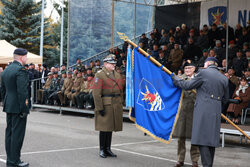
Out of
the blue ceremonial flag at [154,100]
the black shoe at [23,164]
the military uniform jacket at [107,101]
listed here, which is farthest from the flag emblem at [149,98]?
the black shoe at [23,164]

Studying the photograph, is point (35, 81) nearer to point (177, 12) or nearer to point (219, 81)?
point (177, 12)

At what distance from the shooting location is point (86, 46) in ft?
74.8

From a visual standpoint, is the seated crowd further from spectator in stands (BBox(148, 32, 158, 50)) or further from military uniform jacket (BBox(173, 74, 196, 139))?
military uniform jacket (BBox(173, 74, 196, 139))

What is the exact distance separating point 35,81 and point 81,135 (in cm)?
990

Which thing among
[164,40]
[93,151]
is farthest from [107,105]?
[164,40]

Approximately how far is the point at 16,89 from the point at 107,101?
2073 mm

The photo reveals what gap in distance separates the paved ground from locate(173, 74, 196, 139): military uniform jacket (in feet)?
2.37

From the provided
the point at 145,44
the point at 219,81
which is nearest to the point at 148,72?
the point at 219,81

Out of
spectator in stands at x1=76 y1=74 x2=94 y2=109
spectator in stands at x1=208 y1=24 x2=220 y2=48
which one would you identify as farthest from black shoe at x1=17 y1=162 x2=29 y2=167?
spectator in stands at x1=208 y1=24 x2=220 y2=48

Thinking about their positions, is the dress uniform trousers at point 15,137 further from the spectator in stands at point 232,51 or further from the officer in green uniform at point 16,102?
the spectator in stands at point 232,51

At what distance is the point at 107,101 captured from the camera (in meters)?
8.32

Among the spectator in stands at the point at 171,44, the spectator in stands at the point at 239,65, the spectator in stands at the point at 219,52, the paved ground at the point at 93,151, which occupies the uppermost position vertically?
the spectator in stands at the point at 171,44

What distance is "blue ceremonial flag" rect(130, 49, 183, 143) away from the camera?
7768 millimetres

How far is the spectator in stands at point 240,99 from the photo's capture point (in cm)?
1233
